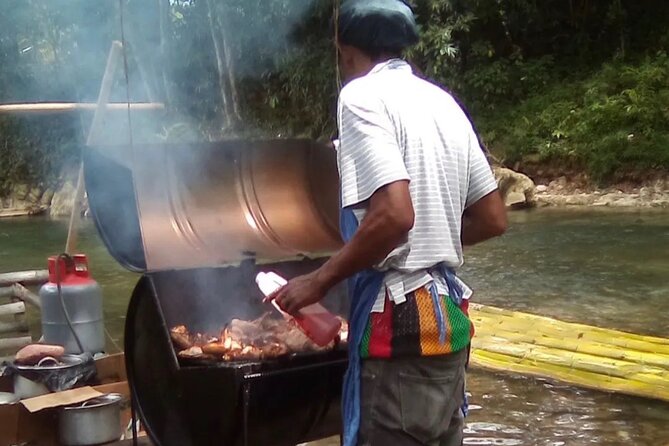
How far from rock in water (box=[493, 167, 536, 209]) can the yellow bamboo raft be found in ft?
33.3

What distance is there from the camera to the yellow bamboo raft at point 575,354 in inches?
204

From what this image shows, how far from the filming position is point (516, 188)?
16.6 m

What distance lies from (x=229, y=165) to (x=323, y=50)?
18331 millimetres

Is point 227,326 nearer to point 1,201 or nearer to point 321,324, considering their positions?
point 321,324

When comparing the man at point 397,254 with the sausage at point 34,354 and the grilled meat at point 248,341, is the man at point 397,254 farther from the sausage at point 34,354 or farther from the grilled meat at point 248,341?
the sausage at point 34,354

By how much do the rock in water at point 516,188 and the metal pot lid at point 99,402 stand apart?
13444mm

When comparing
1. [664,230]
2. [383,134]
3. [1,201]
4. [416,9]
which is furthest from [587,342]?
[1,201]

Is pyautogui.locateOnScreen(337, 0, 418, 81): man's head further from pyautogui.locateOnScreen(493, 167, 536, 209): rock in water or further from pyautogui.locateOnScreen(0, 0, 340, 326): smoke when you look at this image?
pyautogui.locateOnScreen(493, 167, 536, 209): rock in water

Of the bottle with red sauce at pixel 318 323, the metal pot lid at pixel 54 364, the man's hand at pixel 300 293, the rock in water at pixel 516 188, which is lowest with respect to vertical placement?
the rock in water at pixel 516 188

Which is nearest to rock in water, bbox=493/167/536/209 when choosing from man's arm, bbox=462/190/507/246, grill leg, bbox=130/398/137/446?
grill leg, bbox=130/398/137/446

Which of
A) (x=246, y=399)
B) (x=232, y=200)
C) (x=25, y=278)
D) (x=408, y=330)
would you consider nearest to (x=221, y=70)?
(x=25, y=278)

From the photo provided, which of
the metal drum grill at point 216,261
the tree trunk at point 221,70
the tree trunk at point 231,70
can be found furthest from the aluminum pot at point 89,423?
the tree trunk at point 231,70

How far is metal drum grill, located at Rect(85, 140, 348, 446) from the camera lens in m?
2.85

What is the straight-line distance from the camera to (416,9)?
19094mm
